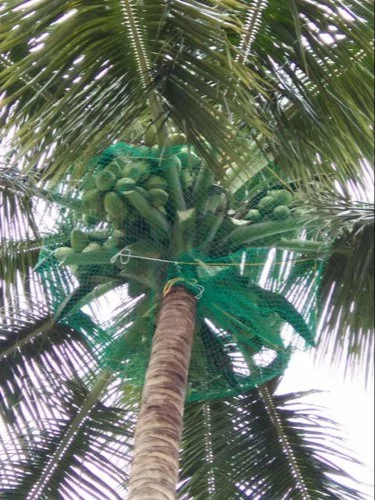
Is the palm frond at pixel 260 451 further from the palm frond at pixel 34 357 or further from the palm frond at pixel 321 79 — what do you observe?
the palm frond at pixel 321 79

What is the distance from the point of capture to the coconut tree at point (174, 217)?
392 centimetres

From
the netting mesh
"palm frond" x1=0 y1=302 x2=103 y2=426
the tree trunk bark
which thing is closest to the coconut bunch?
the netting mesh

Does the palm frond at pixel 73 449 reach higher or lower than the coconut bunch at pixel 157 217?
lower

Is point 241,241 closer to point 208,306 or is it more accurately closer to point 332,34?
point 208,306

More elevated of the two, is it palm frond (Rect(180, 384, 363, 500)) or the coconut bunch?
the coconut bunch

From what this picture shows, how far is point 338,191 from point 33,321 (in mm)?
2232

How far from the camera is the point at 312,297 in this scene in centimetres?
509

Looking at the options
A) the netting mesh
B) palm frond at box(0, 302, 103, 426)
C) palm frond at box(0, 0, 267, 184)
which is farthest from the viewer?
palm frond at box(0, 302, 103, 426)

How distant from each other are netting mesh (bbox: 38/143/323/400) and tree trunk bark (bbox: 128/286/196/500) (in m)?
0.24

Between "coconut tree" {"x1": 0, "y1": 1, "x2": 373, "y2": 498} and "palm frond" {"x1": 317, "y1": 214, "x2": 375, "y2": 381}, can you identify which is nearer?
"coconut tree" {"x1": 0, "y1": 1, "x2": 373, "y2": 498}

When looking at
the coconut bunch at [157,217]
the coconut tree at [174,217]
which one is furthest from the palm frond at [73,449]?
the coconut bunch at [157,217]

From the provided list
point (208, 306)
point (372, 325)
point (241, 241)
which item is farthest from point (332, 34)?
point (372, 325)

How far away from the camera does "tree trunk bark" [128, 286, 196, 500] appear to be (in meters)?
3.41

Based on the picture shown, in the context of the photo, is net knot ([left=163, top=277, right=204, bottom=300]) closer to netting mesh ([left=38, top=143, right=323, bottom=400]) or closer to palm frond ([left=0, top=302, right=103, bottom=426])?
netting mesh ([left=38, top=143, right=323, bottom=400])
